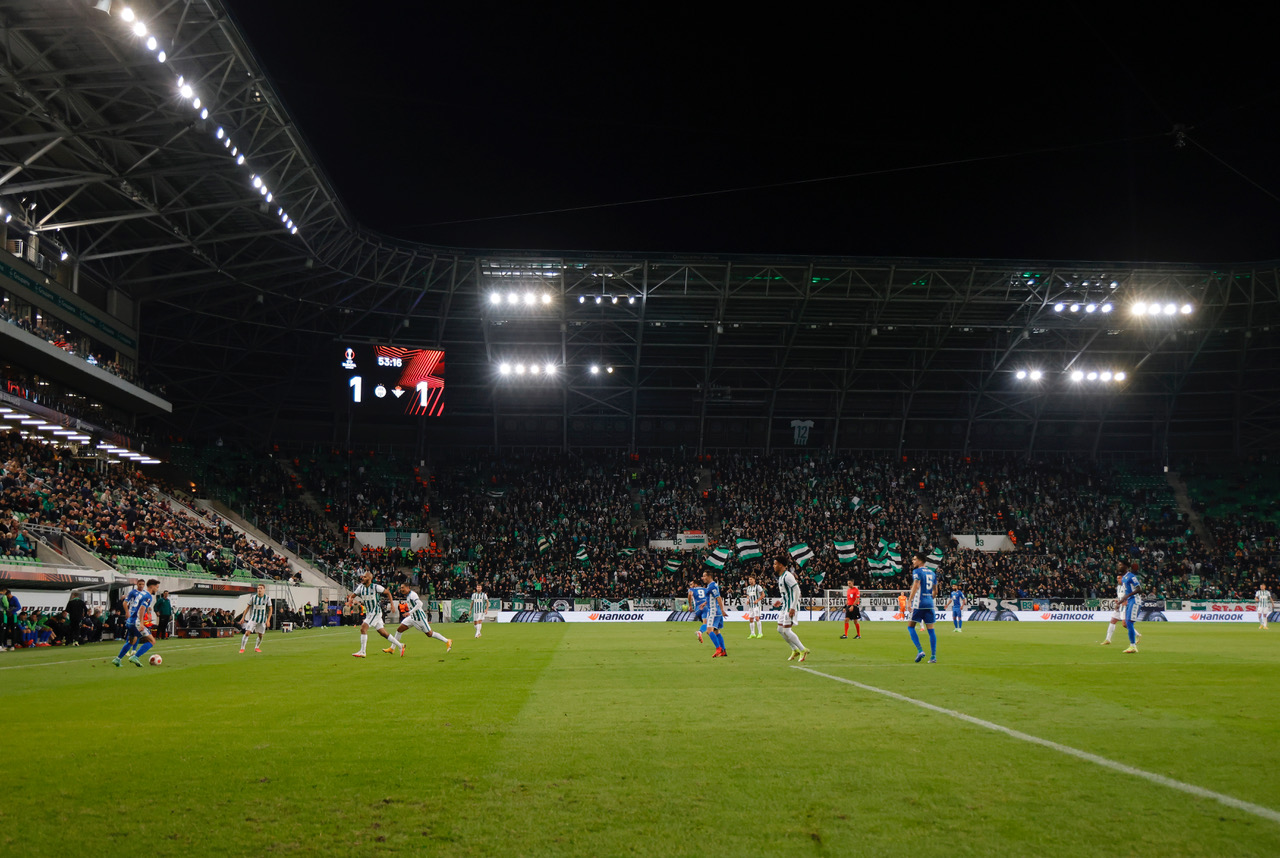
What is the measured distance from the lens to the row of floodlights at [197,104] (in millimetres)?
26359

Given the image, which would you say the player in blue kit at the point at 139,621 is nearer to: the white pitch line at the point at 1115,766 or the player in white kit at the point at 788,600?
the player in white kit at the point at 788,600

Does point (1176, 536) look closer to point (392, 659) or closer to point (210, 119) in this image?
point (392, 659)

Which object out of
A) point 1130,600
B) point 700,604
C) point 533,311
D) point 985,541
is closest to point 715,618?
point 700,604

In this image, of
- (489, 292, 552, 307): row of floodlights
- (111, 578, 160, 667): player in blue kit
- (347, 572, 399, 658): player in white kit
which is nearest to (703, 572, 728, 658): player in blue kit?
(347, 572, 399, 658): player in white kit

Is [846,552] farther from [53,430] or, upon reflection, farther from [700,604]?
[53,430]

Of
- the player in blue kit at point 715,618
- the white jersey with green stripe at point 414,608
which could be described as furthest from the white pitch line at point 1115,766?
the white jersey with green stripe at point 414,608

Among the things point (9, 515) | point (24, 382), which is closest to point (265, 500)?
point (24, 382)

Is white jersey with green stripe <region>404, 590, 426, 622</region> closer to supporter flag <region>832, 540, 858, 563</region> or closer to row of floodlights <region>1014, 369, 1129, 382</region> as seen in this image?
supporter flag <region>832, 540, 858, 563</region>

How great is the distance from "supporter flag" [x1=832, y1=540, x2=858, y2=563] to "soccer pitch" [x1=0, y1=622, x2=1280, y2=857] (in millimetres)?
41840

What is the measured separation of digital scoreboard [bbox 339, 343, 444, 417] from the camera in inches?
1768

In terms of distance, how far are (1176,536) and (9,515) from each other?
219 ft

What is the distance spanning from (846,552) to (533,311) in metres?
24.8

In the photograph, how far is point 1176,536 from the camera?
6312 cm

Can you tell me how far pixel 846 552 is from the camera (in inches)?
2291
